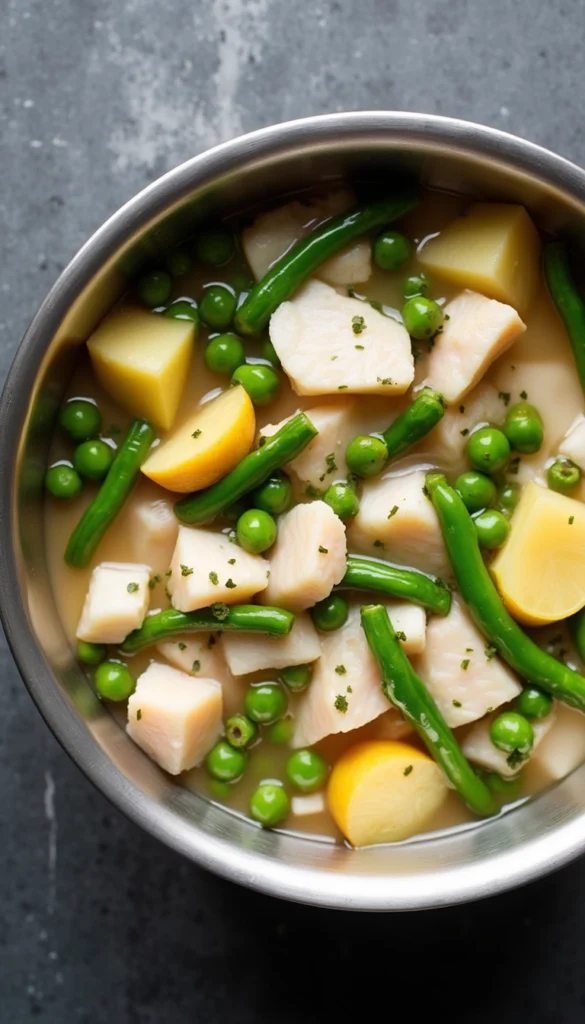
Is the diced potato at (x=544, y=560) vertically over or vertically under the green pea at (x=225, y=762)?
over

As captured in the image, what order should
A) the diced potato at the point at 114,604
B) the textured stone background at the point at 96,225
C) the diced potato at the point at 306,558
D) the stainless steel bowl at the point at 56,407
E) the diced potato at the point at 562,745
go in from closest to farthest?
1. the stainless steel bowl at the point at 56,407
2. the diced potato at the point at 306,558
3. the diced potato at the point at 114,604
4. the diced potato at the point at 562,745
5. the textured stone background at the point at 96,225

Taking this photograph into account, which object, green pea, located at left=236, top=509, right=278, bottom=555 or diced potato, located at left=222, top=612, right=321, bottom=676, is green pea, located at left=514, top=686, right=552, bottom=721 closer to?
diced potato, located at left=222, top=612, right=321, bottom=676

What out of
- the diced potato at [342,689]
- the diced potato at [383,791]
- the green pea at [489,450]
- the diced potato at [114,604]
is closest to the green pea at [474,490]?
the green pea at [489,450]

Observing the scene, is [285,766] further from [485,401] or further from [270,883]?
[485,401]

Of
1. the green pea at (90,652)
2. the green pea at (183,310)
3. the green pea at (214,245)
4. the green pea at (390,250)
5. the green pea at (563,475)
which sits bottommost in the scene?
the green pea at (90,652)

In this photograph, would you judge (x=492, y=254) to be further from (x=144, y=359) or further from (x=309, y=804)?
(x=309, y=804)

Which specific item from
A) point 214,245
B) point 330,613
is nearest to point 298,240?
point 214,245

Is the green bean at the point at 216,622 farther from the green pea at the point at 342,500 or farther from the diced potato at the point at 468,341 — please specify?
the diced potato at the point at 468,341
